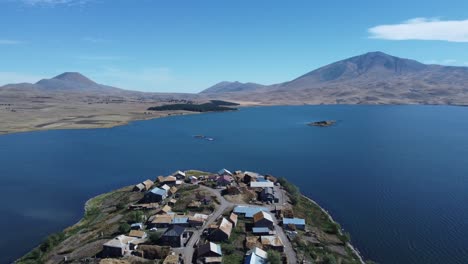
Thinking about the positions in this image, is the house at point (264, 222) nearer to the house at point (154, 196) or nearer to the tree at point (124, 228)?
the tree at point (124, 228)

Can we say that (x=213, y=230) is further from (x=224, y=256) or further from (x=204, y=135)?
(x=204, y=135)

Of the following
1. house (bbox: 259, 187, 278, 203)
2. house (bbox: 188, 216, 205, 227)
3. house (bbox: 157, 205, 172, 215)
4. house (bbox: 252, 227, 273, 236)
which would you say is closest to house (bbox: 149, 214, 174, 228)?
house (bbox: 157, 205, 172, 215)

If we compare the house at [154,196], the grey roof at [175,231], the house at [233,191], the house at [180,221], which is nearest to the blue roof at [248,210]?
the house at [233,191]

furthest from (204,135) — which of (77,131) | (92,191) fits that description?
(92,191)

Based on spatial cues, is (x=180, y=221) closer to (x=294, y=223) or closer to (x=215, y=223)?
(x=215, y=223)

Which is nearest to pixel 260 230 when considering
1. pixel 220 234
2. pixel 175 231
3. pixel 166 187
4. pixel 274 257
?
pixel 220 234

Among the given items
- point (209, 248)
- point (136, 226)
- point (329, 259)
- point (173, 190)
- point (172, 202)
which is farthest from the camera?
point (173, 190)

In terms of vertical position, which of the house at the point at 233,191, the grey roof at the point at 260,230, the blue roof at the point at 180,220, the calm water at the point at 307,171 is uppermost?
the house at the point at 233,191

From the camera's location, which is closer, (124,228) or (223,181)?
(124,228)
